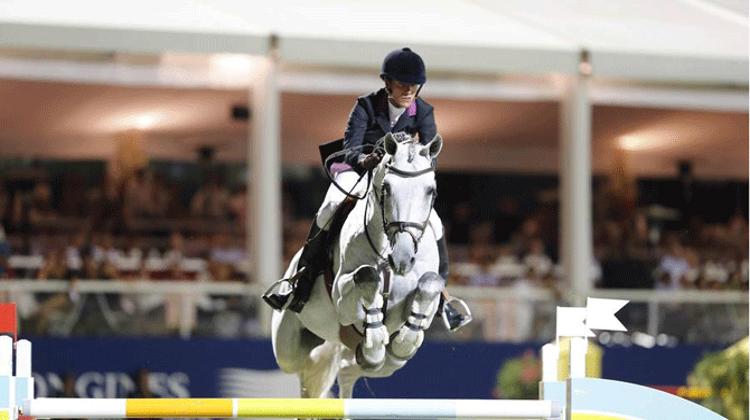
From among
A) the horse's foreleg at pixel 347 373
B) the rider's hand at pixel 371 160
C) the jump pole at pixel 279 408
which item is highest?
the rider's hand at pixel 371 160

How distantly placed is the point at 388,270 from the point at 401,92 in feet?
2.71

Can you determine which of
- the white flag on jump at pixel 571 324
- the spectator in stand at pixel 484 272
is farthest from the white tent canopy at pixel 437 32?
the white flag on jump at pixel 571 324

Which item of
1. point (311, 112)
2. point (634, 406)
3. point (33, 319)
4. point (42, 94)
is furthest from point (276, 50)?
point (634, 406)

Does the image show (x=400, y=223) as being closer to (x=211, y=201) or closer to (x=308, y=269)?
(x=308, y=269)

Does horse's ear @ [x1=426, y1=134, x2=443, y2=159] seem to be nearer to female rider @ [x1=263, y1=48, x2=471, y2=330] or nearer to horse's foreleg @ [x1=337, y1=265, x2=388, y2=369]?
female rider @ [x1=263, y1=48, x2=471, y2=330]

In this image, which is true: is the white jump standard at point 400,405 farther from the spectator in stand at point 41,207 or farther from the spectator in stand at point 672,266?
the spectator in stand at point 672,266

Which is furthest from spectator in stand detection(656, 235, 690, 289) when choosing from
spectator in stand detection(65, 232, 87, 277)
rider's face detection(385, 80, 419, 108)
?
rider's face detection(385, 80, 419, 108)

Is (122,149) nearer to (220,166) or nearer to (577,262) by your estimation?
(220,166)

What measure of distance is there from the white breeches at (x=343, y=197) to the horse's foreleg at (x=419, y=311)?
351 mm

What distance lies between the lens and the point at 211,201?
45.9 feet

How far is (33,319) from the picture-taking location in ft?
41.0

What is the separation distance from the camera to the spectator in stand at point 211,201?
1368 cm

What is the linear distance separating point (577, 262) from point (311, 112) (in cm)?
282

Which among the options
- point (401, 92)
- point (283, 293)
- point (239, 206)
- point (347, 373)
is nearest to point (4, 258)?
point (239, 206)
